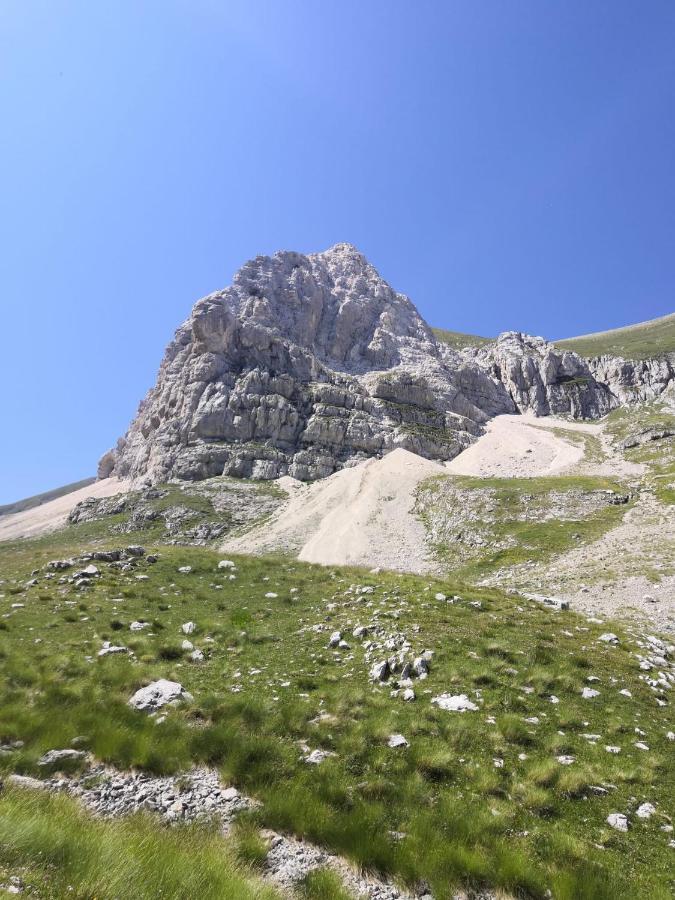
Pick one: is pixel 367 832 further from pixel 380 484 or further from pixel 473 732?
pixel 380 484

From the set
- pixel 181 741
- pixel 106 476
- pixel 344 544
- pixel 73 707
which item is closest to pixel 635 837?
pixel 181 741

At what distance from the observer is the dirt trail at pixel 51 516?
11994 centimetres

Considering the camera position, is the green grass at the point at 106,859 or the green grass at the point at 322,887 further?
the green grass at the point at 322,887

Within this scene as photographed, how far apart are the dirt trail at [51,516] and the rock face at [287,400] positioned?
8.90 meters

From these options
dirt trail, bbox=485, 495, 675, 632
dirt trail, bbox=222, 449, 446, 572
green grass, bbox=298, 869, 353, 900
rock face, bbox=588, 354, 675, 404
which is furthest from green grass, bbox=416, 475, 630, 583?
rock face, bbox=588, 354, 675, 404

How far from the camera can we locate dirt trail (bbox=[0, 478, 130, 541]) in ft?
394

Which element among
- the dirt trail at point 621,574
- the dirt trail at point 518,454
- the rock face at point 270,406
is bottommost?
the dirt trail at point 621,574

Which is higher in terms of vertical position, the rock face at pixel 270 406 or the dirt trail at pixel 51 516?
the rock face at pixel 270 406

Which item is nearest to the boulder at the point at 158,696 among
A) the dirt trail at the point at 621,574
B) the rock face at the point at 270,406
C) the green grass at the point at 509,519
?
the dirt trail at the point at 621,574

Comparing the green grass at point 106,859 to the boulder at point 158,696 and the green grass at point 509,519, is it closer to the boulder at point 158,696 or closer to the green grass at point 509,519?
the boulder at point 158,696

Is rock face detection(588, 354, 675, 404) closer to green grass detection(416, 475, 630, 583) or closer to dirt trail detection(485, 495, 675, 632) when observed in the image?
green grass detection(416, 475, 630, 583)

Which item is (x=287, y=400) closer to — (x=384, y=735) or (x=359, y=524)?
(x=359, y=524)

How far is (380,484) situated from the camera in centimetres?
7488

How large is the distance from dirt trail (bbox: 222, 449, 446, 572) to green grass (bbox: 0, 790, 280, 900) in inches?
1582
